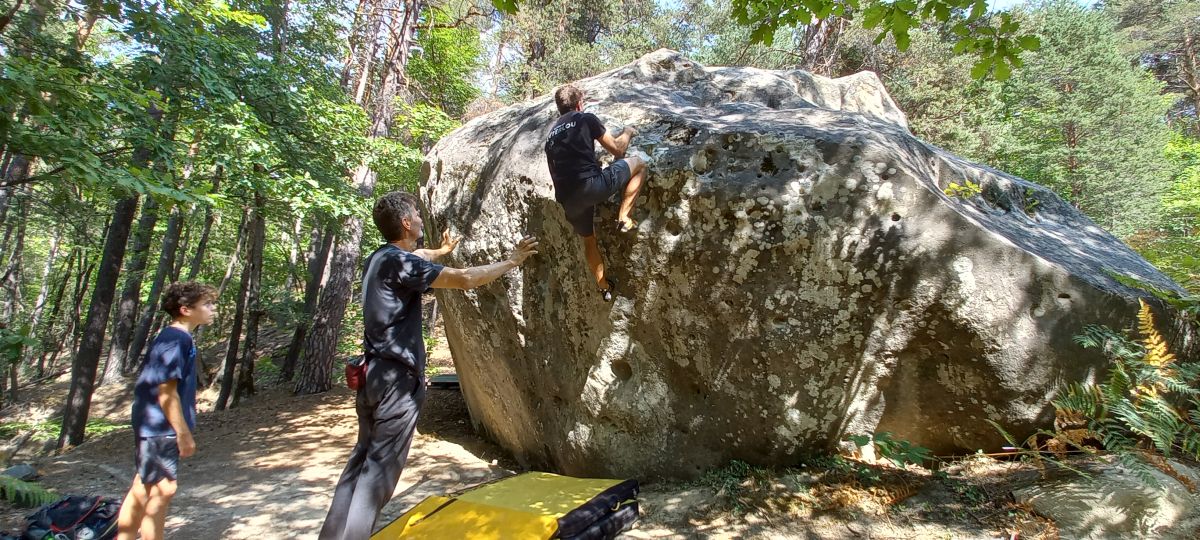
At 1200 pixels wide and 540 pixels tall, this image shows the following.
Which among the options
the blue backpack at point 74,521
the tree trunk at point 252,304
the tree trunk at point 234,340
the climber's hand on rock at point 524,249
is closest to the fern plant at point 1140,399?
the climber's hand on rock at point 524,249

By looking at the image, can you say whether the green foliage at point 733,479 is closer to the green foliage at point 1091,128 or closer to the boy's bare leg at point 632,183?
the boy's bare leg at point 632,183

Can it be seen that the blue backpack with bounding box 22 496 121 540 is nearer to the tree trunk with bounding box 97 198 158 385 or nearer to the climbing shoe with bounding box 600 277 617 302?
the climbing shoe with bounding box 600 277 617 302

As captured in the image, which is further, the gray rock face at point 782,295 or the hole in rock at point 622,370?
the hole in rock at point 622,370

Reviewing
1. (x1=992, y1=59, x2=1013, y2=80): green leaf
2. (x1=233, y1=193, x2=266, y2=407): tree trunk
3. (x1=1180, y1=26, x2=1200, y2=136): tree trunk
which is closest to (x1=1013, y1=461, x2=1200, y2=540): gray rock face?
(x1=992, y1=59, x2=1013, y2=80): green leaf

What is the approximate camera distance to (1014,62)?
365 cm

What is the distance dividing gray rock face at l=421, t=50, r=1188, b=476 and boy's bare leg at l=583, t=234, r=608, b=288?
10cm

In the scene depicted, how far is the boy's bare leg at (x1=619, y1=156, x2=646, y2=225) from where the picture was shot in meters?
4.15

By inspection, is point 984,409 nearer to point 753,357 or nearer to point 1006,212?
point 753,357

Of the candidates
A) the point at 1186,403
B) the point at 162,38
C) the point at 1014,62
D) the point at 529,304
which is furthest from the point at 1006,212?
the point at 162,38

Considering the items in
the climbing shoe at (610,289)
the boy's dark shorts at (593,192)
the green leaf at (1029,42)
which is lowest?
the climbing shoe at (610,289)

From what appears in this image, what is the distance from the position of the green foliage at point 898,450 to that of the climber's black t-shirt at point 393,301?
2.97 metres

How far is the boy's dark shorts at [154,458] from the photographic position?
10.6 ft

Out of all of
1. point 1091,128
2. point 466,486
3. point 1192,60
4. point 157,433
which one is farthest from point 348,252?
point 1192,60

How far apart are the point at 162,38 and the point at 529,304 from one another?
5738 mm
